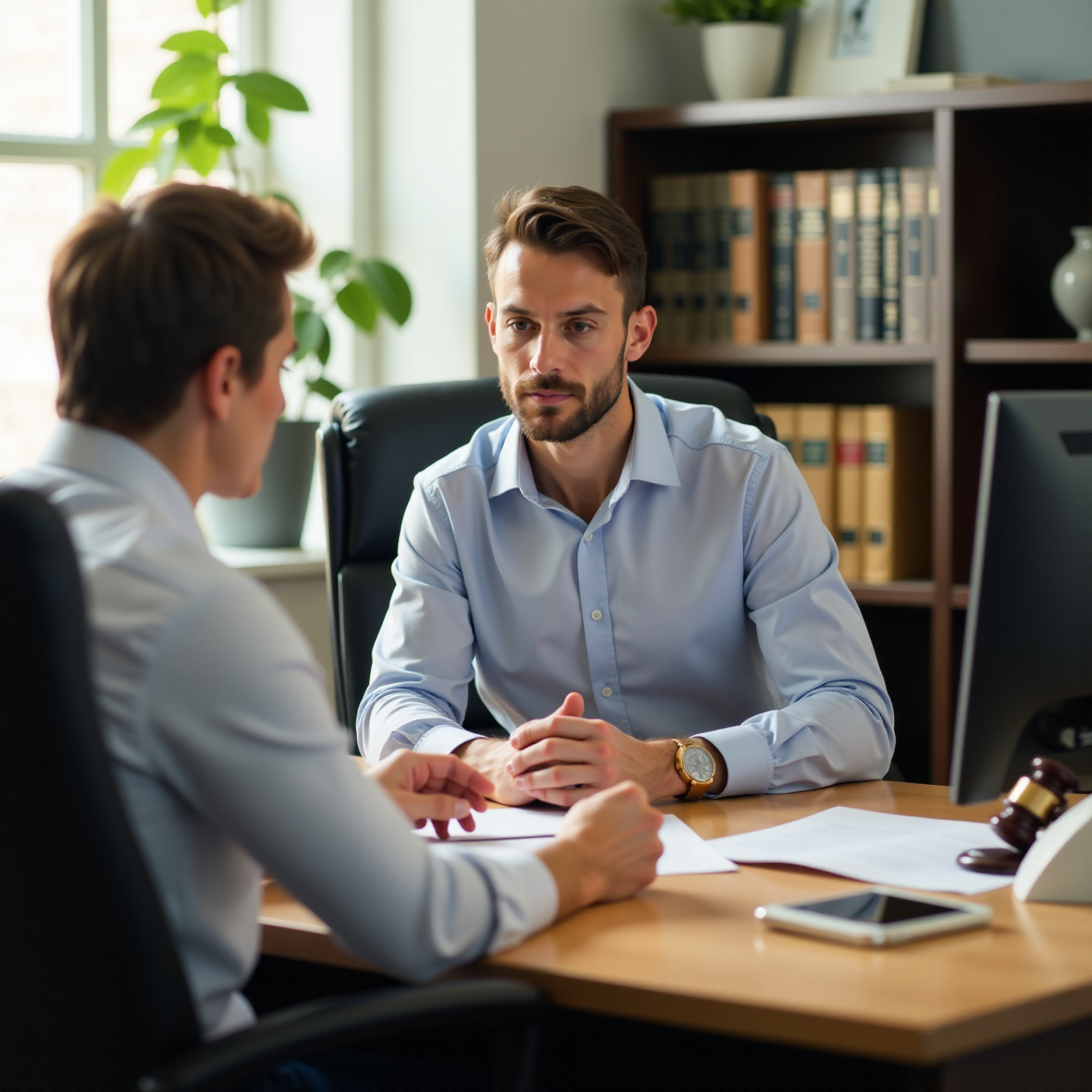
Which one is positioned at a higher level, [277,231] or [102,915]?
[277,231]

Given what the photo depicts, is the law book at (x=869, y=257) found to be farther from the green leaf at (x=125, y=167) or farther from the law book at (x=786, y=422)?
the green leaf at (x=125, y=167)

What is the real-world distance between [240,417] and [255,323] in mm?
69

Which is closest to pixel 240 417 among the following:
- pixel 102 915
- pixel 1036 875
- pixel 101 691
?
pixel 101 691

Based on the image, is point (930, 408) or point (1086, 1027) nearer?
point (1086, 1027)

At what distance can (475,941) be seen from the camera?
3.69 feet

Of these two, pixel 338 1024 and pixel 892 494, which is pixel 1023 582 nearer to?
pixel 338 1024

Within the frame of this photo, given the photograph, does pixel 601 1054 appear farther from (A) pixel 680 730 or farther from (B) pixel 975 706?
(A) pixel 680 730

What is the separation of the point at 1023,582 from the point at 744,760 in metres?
0.49

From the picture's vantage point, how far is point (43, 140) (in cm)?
284

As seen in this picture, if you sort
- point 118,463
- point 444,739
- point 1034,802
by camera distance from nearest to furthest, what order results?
point 118,463
point 1034,802
point 444,739

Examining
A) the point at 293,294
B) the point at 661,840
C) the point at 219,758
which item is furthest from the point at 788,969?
the point at 293,294

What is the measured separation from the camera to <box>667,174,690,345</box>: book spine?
126 inches

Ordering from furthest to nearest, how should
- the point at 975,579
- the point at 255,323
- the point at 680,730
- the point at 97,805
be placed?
1. the point at 680,730
2. the point at 975,579
3. the point at 255,323
4. the point at 97,805

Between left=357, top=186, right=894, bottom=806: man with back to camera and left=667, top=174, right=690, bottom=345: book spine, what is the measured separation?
3.72 ft
